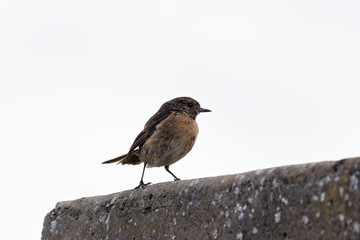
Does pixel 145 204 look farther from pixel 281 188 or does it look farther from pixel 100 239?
pixel 281 188

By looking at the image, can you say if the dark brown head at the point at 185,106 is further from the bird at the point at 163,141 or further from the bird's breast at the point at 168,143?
the bird's breast at the point at 168,143

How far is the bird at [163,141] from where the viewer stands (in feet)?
17.3

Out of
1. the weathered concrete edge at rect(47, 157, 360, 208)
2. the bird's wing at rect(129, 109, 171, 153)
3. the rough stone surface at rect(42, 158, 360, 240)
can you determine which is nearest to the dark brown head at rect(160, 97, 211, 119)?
the bird's wing at rect(129, 109, 171, 153)

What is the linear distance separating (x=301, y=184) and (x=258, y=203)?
0.85 ft

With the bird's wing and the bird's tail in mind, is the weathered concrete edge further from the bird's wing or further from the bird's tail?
the bird's tail

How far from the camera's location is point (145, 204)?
128 inches

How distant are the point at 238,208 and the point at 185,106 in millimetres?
3370

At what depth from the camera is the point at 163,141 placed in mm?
5246

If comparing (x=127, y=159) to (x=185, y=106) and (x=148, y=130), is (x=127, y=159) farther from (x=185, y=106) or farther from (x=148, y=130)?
(x=185, y=106)

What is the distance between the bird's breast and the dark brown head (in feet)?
1.18

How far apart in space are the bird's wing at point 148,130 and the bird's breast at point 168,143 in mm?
53

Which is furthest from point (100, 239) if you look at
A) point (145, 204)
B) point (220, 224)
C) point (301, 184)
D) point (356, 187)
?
point (356, 187)

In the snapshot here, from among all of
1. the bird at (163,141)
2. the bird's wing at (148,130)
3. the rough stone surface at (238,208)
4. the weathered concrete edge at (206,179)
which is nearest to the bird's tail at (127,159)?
the bird at (163,141)

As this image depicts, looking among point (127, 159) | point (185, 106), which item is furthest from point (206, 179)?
point (185, 106)
